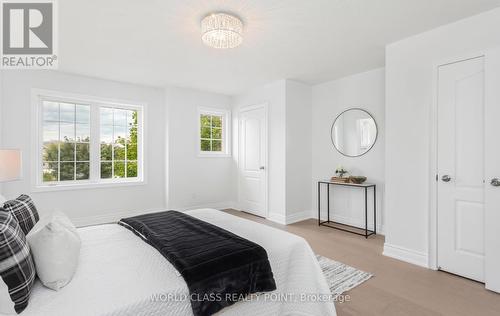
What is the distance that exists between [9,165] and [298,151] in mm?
3811

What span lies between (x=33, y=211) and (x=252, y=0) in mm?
2316

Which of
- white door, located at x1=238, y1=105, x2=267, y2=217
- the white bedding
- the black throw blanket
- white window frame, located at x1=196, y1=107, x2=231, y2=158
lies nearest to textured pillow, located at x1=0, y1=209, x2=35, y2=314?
the white bedding

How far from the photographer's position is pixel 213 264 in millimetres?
1379

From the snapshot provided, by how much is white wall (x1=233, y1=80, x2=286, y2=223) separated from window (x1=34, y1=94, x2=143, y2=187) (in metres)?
2.41

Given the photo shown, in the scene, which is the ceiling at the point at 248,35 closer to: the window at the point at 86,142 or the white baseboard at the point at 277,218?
the window at the point at 86,142

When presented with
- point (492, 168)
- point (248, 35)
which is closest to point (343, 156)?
point (492, 168)

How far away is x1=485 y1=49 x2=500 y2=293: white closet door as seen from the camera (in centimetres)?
221

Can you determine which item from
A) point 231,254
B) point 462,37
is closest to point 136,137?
point 231,254

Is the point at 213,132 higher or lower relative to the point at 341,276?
higher

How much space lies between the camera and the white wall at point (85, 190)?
3.58m

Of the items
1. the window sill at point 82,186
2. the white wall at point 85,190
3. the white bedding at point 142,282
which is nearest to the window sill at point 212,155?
the white wall at point 85,190

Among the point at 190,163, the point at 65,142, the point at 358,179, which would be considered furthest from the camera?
the point at 190,163

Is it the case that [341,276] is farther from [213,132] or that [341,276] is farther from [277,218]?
[213,132]

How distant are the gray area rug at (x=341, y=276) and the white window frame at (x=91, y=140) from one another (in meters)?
3.58
